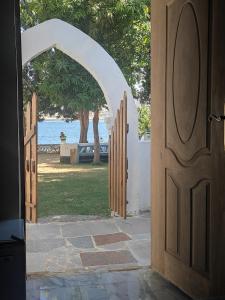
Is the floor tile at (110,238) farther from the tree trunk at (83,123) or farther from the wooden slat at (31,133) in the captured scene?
the tree trunk at (83,123)

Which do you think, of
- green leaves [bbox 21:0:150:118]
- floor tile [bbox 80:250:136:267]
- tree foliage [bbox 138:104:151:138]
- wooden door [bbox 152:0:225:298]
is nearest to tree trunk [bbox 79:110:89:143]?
green leaves [bbox 21:0:150:118]

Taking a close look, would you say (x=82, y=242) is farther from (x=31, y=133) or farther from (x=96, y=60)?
(x=96, y=60)

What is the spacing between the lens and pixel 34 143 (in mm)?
4695

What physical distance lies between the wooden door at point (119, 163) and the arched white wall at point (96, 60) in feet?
0.58

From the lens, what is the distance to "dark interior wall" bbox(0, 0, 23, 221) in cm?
202

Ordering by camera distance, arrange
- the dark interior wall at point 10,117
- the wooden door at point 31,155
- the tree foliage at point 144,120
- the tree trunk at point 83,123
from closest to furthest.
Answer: the dark interior wall at point 10,117, the wooden door at point 31,155, the tree foliage at point 144,120, the tree trunk at point 83,123

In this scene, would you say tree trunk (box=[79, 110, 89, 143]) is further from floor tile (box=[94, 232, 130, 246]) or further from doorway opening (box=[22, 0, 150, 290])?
floor tile (box=[94, 232, 130, 246])

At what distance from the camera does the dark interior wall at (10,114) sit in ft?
6.62

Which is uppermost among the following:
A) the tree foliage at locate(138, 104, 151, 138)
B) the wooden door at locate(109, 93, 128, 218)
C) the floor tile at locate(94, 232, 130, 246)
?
the tree foliage at locate(138, 104, 151, 138)

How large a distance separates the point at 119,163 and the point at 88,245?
4.79 ft

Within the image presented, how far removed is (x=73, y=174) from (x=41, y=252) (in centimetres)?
606

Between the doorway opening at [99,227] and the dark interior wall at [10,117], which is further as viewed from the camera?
the doorway opening at [99,227]

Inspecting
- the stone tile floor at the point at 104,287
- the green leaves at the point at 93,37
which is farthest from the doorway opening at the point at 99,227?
the green leaves at the point at 93,37

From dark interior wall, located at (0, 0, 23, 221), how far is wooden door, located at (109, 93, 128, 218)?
9.52ft
